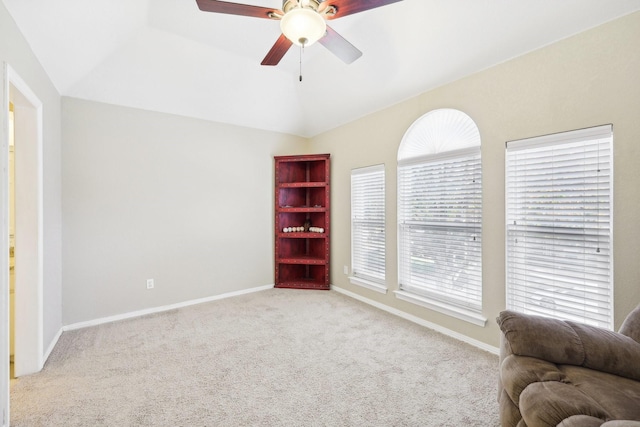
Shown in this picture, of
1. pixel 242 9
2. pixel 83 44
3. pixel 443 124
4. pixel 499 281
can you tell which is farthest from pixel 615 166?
pixel 83 44

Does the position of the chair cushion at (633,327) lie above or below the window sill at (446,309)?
above

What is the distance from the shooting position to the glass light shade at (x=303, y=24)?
1.65 meters

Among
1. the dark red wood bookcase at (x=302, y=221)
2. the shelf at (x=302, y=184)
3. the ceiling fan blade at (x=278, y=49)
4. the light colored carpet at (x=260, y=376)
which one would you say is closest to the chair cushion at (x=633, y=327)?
the light colored carpet at (x=260, y=376)

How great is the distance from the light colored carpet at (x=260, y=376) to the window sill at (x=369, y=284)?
0.41 m

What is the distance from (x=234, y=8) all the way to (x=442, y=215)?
8.25ft

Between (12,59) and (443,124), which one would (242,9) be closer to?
(12,59)

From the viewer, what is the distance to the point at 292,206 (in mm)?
4848

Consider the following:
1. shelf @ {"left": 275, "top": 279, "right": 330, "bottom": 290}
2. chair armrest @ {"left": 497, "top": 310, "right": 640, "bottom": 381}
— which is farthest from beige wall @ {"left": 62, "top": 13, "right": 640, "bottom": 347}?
chair armrest @ {"left": 497, "top": 310, "right": 640, "bottom": 381}

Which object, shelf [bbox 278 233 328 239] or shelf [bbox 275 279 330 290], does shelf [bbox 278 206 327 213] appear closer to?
shelf [bbox 278 233 328 239]

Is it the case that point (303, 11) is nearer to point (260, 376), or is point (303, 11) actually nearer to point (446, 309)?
point (260, 376)

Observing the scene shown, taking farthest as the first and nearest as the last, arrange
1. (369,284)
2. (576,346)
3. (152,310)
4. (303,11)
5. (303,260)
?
1. (303,260)
2. (369,284)
3. (152,310)
4. (303,11)
5. (576,346)

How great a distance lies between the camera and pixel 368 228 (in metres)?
3.93

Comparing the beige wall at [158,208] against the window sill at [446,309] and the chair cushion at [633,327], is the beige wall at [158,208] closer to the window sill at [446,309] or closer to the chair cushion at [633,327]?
the window sill at [446,309]

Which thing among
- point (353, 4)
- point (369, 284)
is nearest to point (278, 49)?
point (353, 4)
